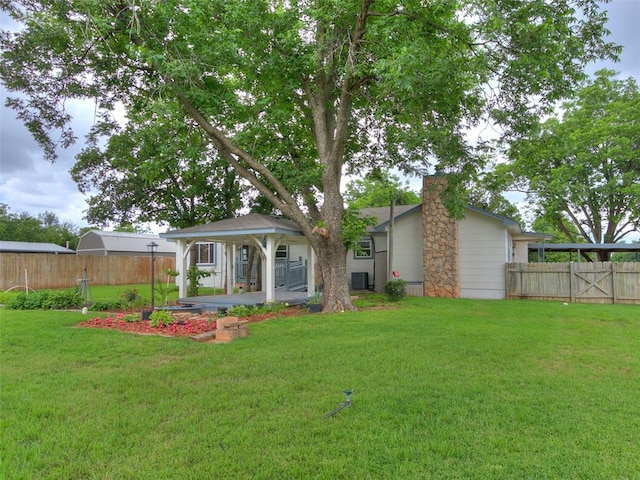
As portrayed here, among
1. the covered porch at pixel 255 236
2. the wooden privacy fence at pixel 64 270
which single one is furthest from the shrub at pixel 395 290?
the wooden privacy fence at pixel 64 270

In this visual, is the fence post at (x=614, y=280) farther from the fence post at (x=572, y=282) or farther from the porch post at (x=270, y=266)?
the porch post at (x=270, y=266)

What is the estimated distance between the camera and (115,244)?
26.4 m

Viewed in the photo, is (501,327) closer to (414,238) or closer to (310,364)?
(310,364)

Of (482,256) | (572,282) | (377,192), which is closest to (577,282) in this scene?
(572,282)

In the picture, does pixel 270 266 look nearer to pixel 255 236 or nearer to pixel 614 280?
pixel 255 236

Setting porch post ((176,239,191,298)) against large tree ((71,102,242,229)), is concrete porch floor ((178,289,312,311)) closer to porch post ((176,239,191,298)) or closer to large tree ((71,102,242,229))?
porch post ((176,239,191,298))

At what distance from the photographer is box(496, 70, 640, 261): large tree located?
1905 cm

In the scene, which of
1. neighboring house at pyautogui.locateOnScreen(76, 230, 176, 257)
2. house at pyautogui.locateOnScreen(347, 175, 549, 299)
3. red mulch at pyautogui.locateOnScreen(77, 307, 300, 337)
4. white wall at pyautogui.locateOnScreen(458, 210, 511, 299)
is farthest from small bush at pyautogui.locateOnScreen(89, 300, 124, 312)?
neighboring house at pyautogui.locateOnScreen(76, 230, 176, 257)

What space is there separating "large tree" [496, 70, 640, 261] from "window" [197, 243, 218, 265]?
16690 mm

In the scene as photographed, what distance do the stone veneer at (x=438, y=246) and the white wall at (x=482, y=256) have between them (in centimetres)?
50

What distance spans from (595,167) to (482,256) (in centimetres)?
1128

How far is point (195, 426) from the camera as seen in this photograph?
314 cm

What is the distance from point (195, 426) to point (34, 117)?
853 cm

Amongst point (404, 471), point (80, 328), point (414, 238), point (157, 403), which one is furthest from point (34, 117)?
point (414, 238)
